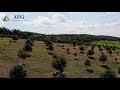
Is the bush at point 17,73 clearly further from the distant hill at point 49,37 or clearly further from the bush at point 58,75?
the distant hill at point 49,37

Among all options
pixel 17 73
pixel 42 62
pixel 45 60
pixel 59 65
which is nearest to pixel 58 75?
pixel 59 65

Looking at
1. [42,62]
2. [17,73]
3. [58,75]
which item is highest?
[42,62]

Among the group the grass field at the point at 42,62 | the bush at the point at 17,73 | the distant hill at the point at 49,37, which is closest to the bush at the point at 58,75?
the grass field at the point at 42,62

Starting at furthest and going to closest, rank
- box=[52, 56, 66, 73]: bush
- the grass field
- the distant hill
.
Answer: the distant hill
box=[52, 56, 66, 73]: bush
the grass field

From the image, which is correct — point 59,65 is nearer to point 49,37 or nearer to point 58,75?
point 58,75

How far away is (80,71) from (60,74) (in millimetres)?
A: 6402

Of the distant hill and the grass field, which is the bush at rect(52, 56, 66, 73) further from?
the distant hill

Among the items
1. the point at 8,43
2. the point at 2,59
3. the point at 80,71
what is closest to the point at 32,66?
the point at 2,59

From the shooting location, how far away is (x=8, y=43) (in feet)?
236

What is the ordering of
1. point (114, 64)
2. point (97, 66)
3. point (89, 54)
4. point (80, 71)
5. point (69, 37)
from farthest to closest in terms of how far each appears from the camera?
point (69, 37) → point (89, 54) → point (114, 64) → point (97, 66) → point (80, 71)

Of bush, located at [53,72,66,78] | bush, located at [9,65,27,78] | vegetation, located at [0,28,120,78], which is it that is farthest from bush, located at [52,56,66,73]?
bush, located at [9,65,27,78]

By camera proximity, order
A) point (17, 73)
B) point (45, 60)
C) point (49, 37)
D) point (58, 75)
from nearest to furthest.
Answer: point (17, 73) < point (58, 75) < point (45, 60) < point (49, 37)

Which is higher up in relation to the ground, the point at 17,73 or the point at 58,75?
the point at 17,73

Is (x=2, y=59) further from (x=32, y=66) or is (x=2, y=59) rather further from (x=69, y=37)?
(x=69, y=37)
